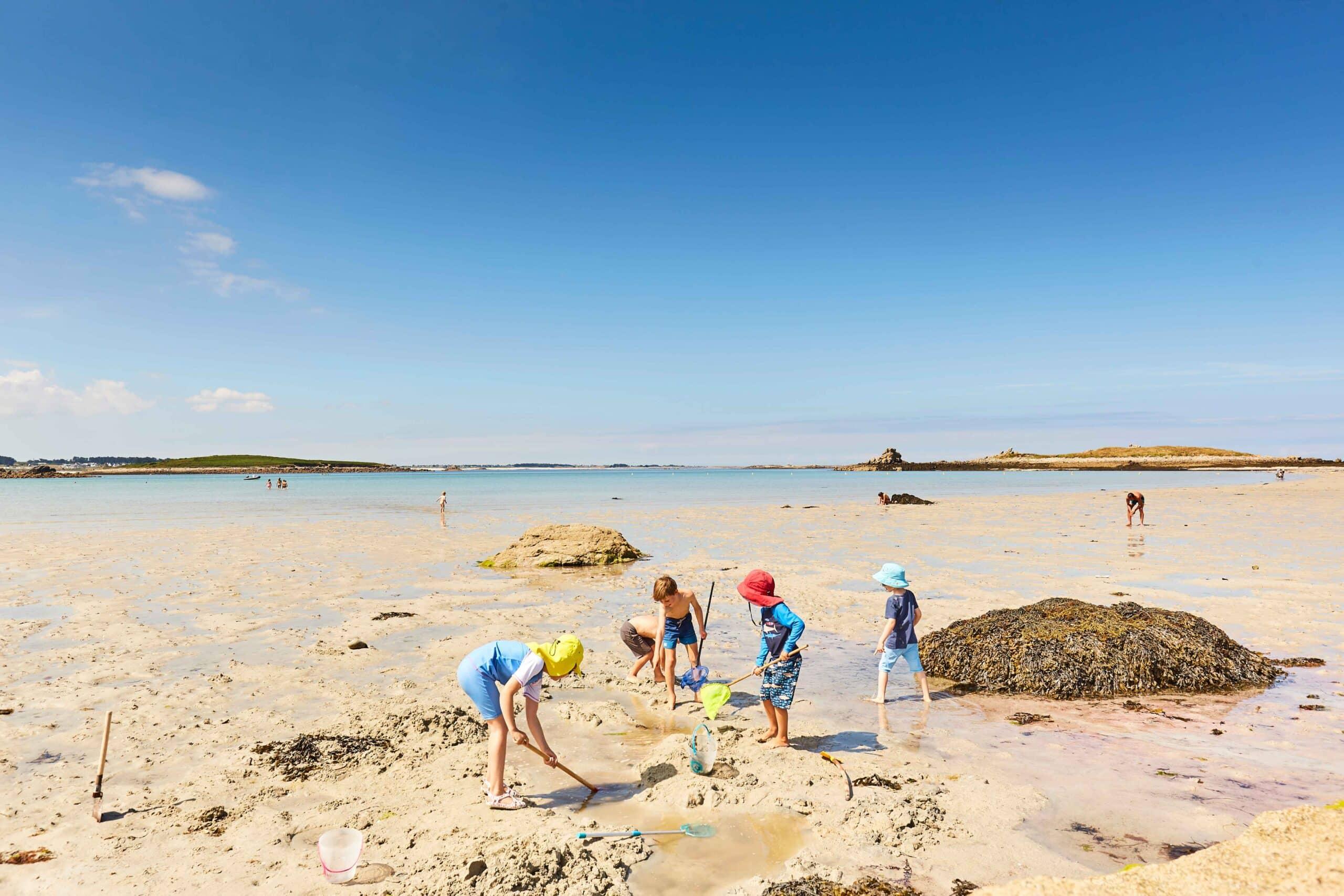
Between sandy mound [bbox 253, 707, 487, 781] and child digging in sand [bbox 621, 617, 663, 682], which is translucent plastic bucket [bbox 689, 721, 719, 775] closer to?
sandy mound [bbox 253, 707, 487, 781]

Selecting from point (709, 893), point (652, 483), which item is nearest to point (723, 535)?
point (709, 893)


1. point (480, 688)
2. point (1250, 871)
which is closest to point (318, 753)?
point (480, 688)

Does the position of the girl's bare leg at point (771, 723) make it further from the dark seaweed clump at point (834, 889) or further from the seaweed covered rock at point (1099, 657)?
the seaweed covered rock at point (1099, 657)

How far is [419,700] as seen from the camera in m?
8.78

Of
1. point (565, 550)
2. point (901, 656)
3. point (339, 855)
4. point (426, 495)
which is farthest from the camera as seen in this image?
point (426, 495)

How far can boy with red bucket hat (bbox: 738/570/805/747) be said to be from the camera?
7.16m

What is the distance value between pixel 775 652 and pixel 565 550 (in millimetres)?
12917

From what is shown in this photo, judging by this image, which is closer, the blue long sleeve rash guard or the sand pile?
the sand pile

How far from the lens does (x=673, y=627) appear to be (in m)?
8.94

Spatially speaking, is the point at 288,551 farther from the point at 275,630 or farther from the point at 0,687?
the point at 0,687

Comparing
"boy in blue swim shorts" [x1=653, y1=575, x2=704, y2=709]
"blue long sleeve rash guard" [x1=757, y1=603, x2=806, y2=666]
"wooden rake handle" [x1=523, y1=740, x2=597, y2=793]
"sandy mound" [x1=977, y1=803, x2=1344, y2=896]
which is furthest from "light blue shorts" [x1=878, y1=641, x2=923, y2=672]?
"sandy mound" [x1=977, y1=803, x2=1344, y2=896]

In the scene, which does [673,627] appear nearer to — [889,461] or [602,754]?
[602,754]

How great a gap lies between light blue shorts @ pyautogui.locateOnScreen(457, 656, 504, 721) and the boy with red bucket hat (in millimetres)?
2693

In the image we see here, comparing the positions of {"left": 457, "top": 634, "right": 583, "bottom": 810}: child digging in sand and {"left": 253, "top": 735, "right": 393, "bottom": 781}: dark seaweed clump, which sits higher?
{"left": 457, "top": 634, "right": 583, "bottom": 810}: child digging in sand
